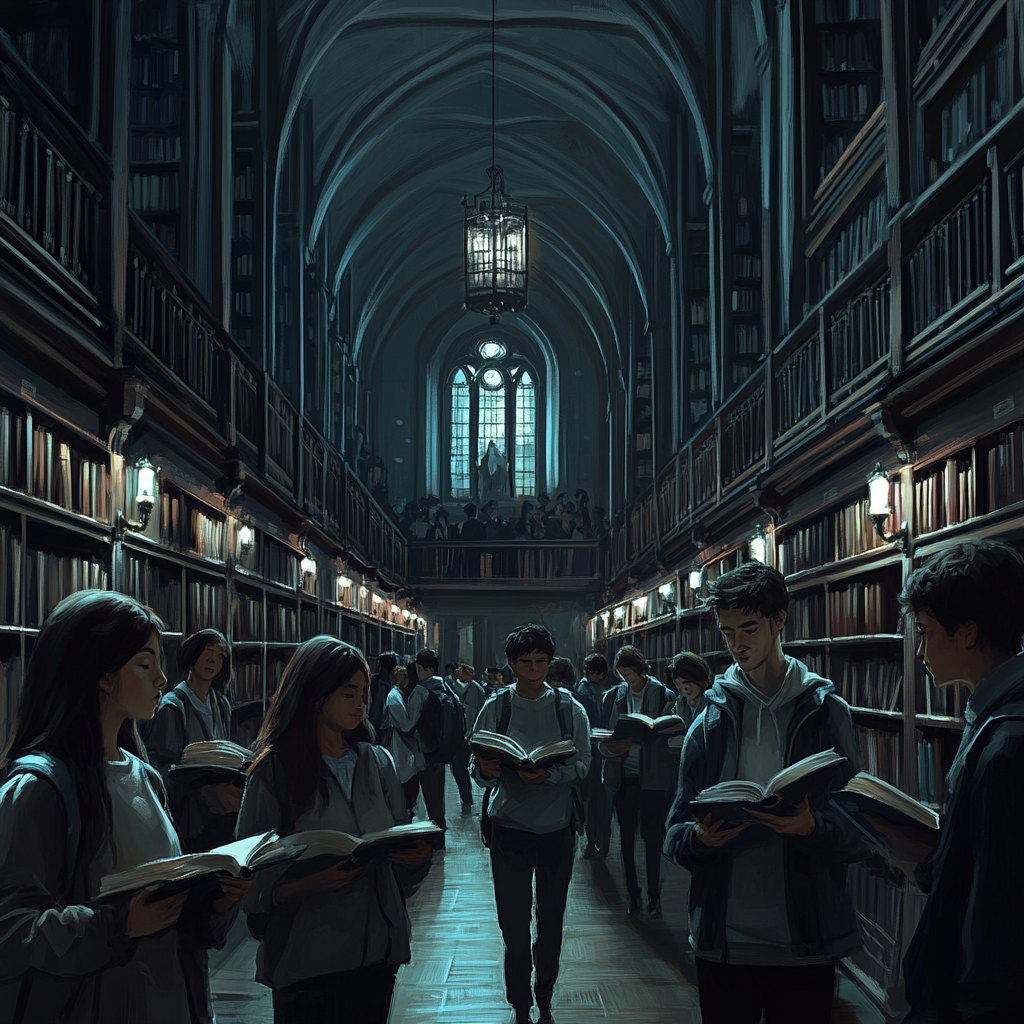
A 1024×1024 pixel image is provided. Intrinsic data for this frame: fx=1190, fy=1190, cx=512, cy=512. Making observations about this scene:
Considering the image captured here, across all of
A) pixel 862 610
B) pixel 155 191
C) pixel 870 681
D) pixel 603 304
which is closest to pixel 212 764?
pixel 870 681

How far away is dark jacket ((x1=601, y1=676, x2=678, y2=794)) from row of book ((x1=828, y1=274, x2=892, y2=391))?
2387 mm

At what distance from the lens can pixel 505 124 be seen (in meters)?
22.5

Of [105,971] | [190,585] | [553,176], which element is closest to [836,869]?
[105,971]

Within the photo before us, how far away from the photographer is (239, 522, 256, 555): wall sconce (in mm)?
10125

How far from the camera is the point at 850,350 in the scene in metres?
7.54

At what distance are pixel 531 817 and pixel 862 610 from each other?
307cm

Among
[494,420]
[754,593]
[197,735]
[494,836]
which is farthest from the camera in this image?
[494,420]

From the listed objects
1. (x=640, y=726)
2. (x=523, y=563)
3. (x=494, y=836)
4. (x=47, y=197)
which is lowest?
(x=494, y=836)

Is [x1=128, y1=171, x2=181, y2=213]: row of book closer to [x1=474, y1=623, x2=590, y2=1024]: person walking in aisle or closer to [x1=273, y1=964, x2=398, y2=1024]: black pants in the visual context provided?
[x1=474, y1=623, x2=590, y2=1024]: person walking in aisle

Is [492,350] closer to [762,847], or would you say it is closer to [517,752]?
[517,752]

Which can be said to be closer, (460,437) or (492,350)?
(460,437)

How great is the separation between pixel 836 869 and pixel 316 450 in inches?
523

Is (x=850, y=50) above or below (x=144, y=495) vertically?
above

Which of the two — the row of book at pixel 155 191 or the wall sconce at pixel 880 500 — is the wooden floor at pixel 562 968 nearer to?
the wall sconce at pixel 880 500
